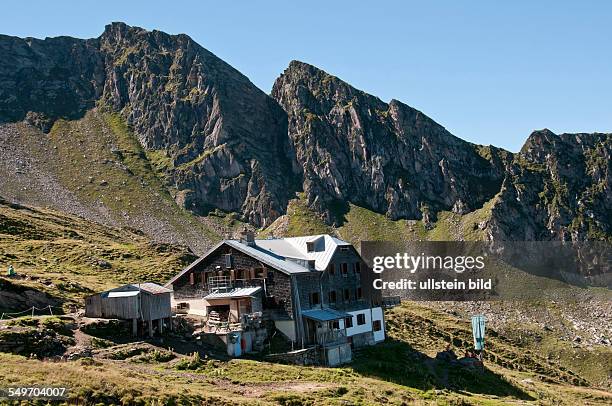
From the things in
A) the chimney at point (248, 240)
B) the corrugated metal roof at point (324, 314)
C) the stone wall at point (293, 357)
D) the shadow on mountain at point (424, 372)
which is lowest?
the shadow on mountain at point (424, 372)

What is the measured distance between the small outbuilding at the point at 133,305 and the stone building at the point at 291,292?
5.10 metres

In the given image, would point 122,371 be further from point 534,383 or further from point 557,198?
point 557,198

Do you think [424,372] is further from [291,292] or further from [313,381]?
[313,381]

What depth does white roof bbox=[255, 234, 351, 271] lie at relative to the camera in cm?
6166

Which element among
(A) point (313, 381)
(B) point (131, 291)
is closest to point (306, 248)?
(B) point (131, 291)

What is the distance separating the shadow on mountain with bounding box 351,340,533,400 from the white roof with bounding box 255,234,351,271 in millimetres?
9746

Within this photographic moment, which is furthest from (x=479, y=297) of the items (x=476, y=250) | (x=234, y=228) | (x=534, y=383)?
(x=234, y=228)

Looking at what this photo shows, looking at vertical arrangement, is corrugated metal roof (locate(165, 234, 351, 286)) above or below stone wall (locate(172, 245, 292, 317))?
above

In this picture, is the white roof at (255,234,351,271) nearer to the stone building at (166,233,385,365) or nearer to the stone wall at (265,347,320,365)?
the stone building at (166,233,385,365)

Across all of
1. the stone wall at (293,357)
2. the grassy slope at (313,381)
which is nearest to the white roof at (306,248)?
the grassy slope at (313,381)

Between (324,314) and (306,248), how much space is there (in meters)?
9.17

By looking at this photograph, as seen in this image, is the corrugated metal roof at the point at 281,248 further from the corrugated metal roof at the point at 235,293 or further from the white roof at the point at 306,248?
the corrugated metal roof at the point at 235,293

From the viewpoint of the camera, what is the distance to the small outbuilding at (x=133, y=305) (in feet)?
153

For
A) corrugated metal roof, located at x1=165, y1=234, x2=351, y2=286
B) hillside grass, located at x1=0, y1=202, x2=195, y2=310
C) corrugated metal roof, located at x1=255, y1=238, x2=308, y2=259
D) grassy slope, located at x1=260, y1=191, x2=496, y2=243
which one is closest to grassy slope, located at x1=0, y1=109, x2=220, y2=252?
grassy slope, located at x1=260, y1=191, x2=496, y2=243
